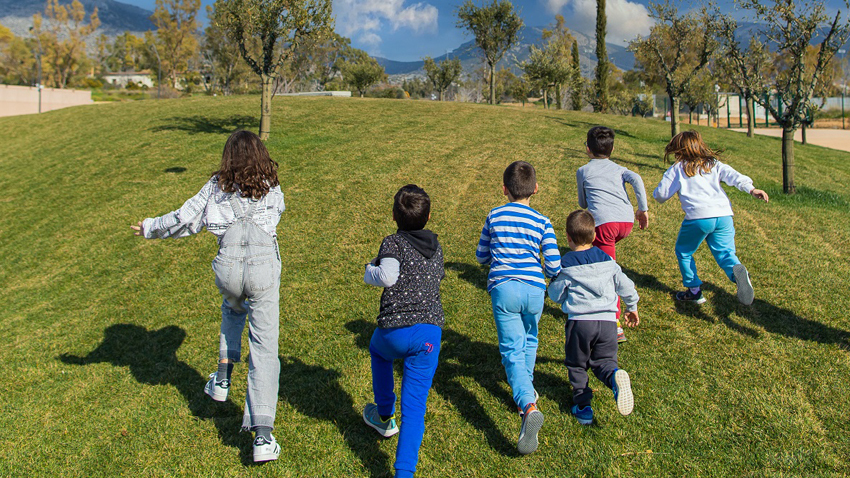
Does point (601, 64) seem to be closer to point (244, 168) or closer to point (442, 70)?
point (442, 70)

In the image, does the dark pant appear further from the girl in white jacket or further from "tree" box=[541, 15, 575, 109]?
"tree" box=[541, 15, 575, 109]

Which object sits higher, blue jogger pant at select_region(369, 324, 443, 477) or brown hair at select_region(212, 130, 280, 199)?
brown hair at select_region(212, 130, 280, 199)

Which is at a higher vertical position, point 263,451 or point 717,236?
point 717,236

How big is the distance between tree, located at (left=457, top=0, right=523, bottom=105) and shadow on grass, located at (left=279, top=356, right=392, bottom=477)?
103ft

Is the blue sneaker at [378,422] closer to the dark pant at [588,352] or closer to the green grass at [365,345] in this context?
the green grass at [365,345]

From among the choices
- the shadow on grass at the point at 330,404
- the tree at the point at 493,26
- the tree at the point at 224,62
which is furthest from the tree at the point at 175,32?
the shadow on grass at the point at 330,404

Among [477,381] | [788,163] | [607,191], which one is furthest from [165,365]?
[788,163]

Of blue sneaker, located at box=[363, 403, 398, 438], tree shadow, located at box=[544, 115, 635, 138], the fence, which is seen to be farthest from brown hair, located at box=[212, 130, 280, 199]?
the fence

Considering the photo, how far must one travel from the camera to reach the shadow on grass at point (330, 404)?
361cm

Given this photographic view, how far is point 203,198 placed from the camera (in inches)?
138

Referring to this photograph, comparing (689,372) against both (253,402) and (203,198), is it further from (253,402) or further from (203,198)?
(203,198)

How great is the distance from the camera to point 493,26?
3503 centimetres

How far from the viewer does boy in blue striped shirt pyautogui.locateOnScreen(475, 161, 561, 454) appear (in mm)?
3641

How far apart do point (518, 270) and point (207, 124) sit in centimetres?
1711
